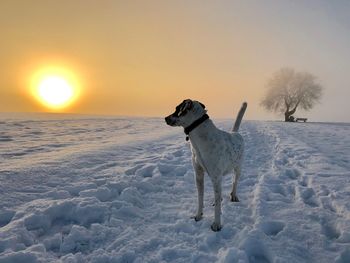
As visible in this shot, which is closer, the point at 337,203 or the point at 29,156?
the point at 337,203

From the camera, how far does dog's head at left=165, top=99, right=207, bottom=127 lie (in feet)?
17.8

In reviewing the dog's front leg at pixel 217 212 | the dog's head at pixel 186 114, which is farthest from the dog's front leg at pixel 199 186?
the dog's head at pixel 186 114

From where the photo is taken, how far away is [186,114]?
5.48 m

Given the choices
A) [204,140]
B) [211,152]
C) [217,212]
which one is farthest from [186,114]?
[217,212]

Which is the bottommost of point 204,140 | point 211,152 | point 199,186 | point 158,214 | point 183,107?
point 158,214

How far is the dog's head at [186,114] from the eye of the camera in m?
5.44

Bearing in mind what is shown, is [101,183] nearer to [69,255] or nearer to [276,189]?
[69,255]

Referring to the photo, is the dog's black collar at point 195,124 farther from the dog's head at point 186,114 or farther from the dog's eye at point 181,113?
the dog's eye at point 181,113

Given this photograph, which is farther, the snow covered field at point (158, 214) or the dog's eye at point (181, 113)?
the dog's eye at point (181, 113)

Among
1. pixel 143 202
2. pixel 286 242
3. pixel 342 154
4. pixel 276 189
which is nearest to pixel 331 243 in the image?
pixel 286 242

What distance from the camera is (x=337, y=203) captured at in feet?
22.0

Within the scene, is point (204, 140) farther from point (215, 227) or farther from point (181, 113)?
point (215, 227)

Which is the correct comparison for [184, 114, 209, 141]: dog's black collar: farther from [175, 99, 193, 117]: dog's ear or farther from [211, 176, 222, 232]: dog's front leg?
[211, 176, 222, 232]: dog's front leg

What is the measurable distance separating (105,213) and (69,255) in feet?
4.95
